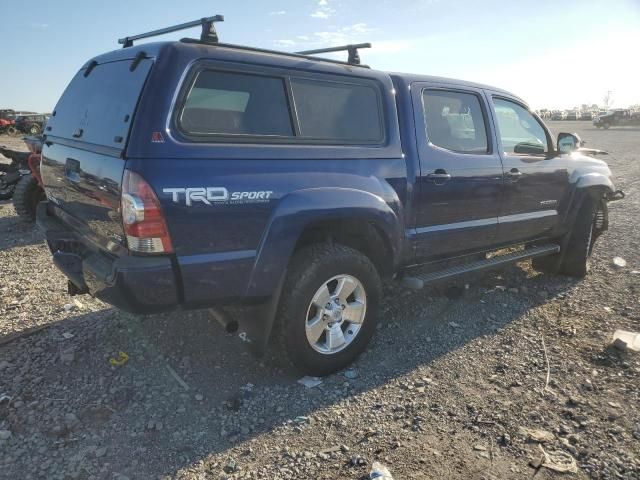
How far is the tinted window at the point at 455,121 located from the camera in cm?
365

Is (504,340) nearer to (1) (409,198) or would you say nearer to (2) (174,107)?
(1) (409,198)

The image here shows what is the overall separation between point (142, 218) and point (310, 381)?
5.02 ft

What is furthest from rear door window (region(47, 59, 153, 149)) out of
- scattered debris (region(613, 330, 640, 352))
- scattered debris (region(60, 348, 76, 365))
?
scattered debris (region(613, 330, 640, 352))

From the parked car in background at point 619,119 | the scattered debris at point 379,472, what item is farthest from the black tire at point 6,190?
the parked car in background at point 619,119

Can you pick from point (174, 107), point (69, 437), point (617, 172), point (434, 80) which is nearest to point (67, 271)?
point (69, 437)

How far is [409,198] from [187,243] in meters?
1.66

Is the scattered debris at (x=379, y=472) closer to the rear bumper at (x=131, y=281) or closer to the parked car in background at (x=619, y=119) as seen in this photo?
the rear bumper at (x=131, y=281)

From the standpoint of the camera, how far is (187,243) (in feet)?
8.05

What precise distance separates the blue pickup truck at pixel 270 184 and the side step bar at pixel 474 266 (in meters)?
0.02

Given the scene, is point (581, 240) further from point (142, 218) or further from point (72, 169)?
point (72, 169)

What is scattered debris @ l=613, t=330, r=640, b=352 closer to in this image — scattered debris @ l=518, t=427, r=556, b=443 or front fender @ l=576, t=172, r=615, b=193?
scattered debris @ l=518, t=427, r=556, b=443

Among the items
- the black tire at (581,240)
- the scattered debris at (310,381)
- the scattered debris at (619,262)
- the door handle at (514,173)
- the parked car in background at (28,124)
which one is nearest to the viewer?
the scattered debris at (310,381)

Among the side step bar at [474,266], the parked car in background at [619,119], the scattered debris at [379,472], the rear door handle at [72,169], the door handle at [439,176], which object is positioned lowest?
the scattered debris at [379,472]

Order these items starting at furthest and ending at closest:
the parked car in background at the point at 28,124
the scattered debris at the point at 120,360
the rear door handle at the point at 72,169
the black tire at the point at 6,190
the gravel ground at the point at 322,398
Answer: the parked car in background at the point at 28,124 → the black tire at the point at 6,190 → the scattered debris at the point at 120,360 → the rear door handle at the point at 72,169 → the gravel ground at the point at 322,398
